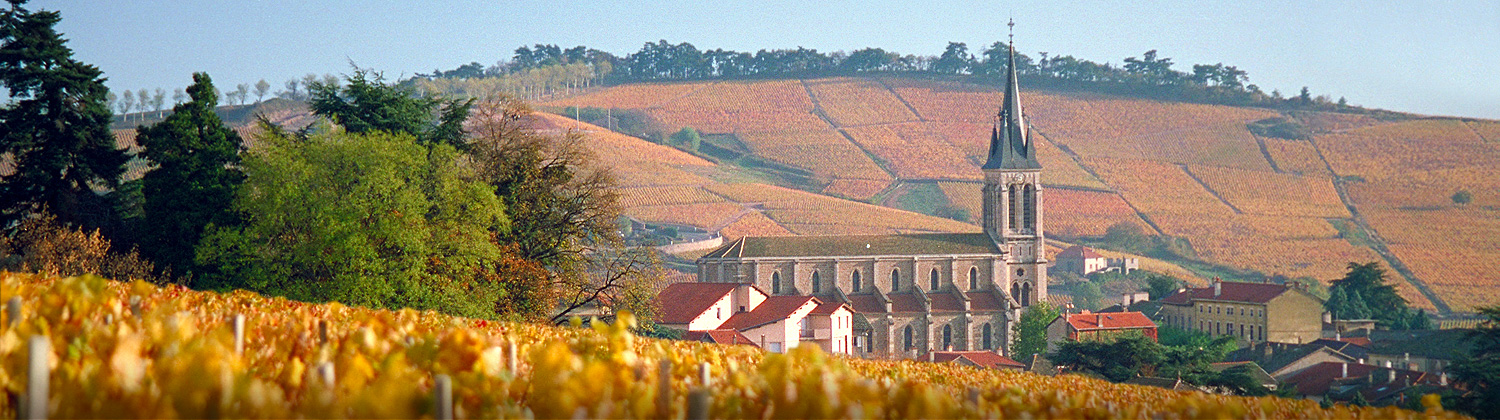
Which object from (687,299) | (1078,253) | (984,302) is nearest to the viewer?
(687,299)

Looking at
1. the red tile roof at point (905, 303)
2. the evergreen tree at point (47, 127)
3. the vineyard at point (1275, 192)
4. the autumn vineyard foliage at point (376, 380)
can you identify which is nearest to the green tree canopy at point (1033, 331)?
the red tile roof at point (905, 303)

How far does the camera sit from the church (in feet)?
215

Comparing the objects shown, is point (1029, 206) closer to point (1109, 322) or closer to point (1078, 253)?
point (1109, 322)

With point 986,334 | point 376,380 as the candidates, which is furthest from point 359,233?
point 986,334

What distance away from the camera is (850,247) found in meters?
68.9

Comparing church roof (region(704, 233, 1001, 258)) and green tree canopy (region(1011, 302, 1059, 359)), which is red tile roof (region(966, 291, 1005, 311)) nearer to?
green tree canopy (region(1011, 302, 1059, 359))

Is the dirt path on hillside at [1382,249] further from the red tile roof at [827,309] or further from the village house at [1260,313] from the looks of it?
the red tile roof at [827,309]

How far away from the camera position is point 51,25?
3080 cm

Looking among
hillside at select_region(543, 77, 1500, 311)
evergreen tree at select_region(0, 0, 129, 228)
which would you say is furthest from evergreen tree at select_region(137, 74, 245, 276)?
hillside at select_region(543, 77, 1500, 311)

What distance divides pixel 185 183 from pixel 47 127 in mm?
4226

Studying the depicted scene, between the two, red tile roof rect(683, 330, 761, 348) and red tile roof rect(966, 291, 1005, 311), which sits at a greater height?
red tile roof rect(683, 330, 761, 348)

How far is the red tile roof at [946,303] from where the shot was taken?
65.7m

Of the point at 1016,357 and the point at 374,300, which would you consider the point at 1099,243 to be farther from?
the point at 374,300

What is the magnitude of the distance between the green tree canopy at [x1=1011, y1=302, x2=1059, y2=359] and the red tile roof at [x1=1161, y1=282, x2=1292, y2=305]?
42.5 feet
